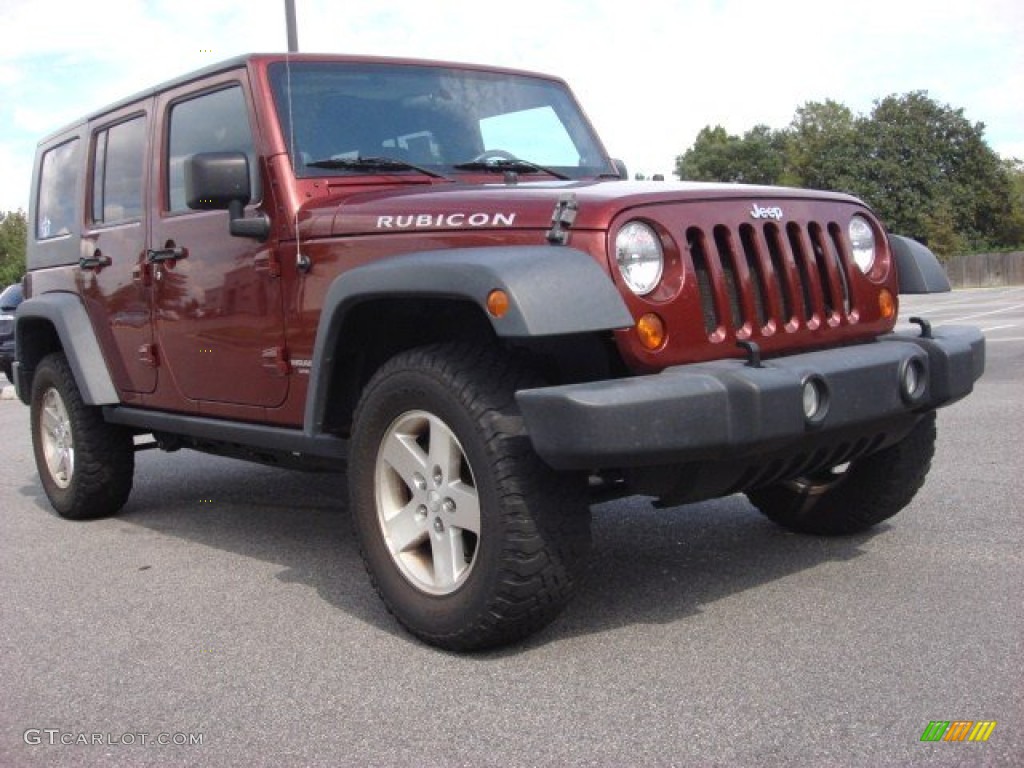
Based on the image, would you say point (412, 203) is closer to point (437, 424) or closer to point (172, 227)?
point (437, 424)

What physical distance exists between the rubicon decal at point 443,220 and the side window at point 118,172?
2.05 metres

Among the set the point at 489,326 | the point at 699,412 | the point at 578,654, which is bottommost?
the point at 578,654

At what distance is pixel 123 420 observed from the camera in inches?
224

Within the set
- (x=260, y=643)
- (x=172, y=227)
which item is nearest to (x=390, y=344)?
(x=260, y=643)

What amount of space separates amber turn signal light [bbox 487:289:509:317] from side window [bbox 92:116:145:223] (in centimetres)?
279

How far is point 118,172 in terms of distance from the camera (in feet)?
18.9

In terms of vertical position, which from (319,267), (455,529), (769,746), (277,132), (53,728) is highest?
(277,132)

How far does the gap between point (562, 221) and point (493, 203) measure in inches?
13.3

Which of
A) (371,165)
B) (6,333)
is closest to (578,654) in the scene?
(371,165)

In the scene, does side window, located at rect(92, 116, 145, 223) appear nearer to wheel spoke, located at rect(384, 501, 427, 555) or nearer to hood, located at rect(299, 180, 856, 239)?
hood, located at rect(299, 180, 856, 239)

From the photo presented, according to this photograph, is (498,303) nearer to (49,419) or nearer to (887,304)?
(887,304)

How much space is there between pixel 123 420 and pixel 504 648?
281cm

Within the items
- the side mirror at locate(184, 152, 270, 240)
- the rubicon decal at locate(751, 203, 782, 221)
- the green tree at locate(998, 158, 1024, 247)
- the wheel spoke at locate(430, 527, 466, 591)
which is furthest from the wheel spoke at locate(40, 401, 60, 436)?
the green tree at locate(998, 158, 1024, 247)

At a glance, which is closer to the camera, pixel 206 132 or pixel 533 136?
pixel 206 132
